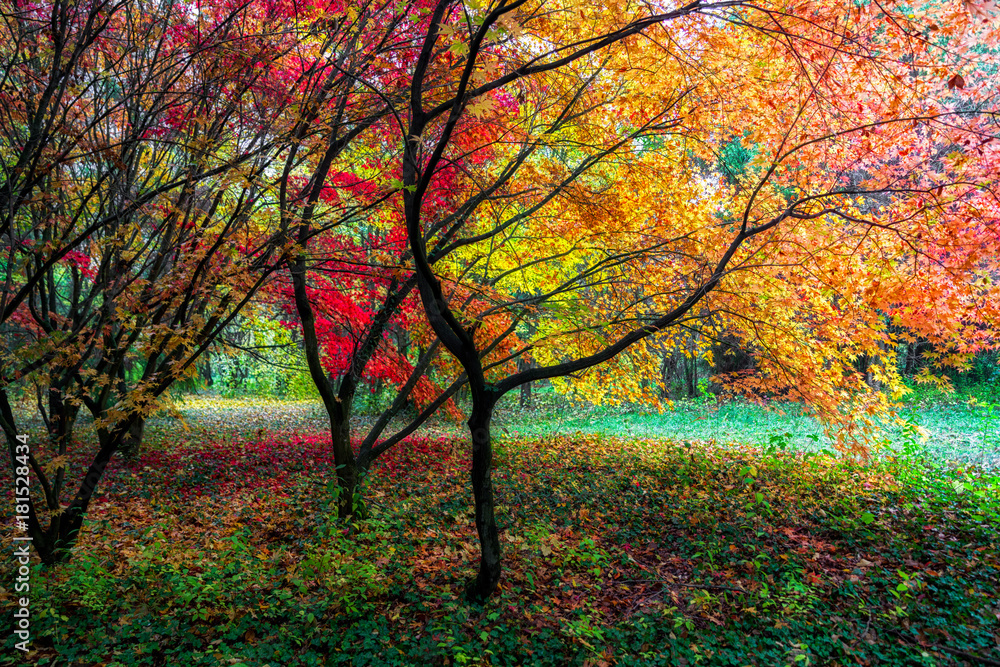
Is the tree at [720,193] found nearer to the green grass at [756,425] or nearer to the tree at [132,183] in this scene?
the tree at [132,183]

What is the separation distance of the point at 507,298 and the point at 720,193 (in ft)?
11.4

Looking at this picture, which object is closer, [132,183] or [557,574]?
[132,183]

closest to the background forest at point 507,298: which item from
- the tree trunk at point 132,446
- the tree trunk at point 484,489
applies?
the tree trunk at point 484,489

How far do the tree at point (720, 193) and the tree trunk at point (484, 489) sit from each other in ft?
0.06

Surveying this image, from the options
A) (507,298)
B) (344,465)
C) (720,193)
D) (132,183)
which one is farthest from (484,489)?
(720,193)

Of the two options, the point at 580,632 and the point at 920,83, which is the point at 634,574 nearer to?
the point at 580,632

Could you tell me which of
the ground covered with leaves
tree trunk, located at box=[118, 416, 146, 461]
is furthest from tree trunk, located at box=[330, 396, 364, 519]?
tree trunk, located at box=[118, 416, 146, 461]

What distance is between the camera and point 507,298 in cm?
686

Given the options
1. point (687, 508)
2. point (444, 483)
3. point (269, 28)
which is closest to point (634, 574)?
point (687, 508)

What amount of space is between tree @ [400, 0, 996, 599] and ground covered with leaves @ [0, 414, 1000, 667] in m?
0.87

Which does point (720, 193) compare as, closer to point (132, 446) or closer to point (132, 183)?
point (132, 183)

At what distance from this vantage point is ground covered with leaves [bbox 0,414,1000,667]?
4.50 m

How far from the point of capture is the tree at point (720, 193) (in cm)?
486

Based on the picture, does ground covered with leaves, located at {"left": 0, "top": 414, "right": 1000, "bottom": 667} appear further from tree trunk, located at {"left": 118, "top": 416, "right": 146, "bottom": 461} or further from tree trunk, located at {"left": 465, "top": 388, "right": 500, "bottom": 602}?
tree trunk, located at {"left": 118, "top": 416, "right": 146, "bottom": 461}
